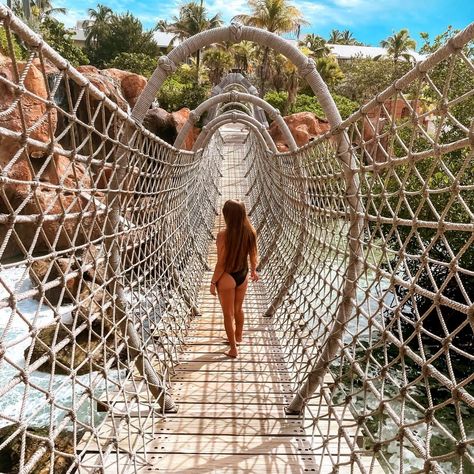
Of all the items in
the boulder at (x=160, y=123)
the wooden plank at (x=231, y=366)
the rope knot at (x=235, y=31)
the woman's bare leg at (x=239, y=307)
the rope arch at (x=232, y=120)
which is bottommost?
the wooden plank at (x=231, y=366)

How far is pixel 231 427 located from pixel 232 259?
0.85 metres

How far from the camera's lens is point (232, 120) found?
4809 mm

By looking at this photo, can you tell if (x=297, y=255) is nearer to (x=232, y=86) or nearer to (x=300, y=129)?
(x=232, y=86)

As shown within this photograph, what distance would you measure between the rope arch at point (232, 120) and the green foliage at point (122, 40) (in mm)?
20779

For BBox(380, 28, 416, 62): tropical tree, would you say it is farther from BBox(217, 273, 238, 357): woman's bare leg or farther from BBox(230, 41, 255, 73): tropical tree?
BBox(217, 273, 238, 357): woman's bare leg

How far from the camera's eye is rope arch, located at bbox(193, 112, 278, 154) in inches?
168

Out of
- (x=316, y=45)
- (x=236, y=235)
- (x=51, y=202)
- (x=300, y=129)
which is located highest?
(x=316, y=45)

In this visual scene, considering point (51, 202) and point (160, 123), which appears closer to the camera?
point (51, 202)

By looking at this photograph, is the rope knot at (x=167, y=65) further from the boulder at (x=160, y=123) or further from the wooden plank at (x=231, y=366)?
the boulder at (x=160, y=123)

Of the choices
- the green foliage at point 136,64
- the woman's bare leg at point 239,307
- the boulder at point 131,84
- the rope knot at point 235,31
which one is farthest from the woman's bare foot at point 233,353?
the green foliage at point 136,64

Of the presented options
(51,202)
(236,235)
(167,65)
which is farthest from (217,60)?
(51,202)

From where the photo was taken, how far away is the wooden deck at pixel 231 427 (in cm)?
159

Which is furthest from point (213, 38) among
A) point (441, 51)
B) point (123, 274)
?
point (441, 51)

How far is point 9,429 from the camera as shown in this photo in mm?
4520
